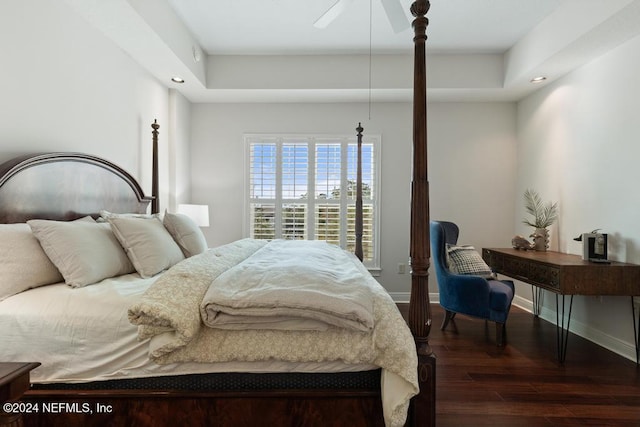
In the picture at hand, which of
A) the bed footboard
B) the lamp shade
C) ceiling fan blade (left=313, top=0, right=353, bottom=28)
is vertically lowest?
the bed footboard

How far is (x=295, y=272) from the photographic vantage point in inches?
62.7

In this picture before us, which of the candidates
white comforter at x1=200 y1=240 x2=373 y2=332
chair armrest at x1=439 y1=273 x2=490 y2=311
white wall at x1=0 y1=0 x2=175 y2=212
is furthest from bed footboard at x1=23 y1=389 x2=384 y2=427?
chair armrest at x1=439 y1=273 x2=490 y2=311

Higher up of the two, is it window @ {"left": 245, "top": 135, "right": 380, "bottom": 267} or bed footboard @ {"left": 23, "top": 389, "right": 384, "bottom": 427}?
window @ {"left": 245, "top": 135, "right": 380, "bottom": 267}

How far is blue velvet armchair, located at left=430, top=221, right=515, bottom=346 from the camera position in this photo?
2.98 metres

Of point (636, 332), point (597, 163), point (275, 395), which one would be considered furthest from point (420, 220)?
point (597, 163)

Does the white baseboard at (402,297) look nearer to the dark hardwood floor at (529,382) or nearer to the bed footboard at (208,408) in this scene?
the dark hardwood floor at (529,382)

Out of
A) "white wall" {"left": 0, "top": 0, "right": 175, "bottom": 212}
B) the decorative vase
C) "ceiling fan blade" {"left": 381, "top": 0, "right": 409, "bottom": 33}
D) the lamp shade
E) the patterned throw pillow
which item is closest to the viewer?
"white wall" {"left": 0, "top": 0, "right": 175, "bottom": 212}

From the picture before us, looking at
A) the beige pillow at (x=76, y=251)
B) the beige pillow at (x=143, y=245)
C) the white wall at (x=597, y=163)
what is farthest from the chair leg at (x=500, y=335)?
the beige pillow at (x=76, y=251)

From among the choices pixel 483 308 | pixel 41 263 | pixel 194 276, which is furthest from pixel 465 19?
pixel 41 263

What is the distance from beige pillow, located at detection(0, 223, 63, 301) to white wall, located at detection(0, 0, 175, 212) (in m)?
0.61

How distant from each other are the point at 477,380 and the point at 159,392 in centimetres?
206

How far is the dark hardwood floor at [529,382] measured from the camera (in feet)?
6.54

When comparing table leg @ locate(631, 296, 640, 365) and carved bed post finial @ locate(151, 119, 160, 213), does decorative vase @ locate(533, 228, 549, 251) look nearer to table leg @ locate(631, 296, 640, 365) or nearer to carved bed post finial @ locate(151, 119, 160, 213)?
table leg @ locate(631, 296, 640, 365)

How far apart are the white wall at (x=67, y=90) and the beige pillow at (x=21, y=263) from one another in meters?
0.61
